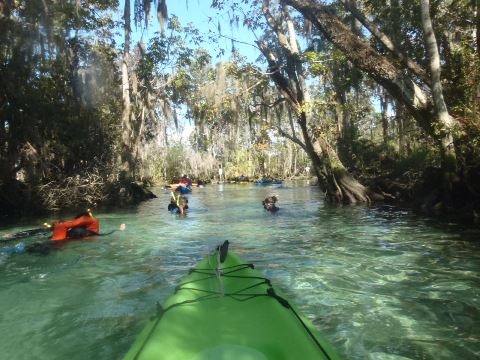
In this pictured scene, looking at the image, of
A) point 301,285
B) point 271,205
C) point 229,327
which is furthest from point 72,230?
point 271,205

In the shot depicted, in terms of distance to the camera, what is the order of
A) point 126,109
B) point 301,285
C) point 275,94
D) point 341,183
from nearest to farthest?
point 301,285 → point 341,183 → point 126,109 → point 275,94

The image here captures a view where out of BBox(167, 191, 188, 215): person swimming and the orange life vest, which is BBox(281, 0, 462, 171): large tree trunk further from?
the orange life vest

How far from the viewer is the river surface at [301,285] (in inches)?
186

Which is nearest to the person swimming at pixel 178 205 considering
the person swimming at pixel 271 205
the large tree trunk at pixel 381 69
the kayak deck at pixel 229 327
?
the person swimming at pixel 271 205

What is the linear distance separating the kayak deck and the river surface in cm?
105

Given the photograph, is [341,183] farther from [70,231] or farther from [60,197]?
[60,197]

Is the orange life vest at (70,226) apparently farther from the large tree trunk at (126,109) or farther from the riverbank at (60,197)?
the large tree trunk at (126,109)

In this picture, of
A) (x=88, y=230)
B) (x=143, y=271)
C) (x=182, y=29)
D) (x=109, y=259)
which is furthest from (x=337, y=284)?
(x=182, y=29)

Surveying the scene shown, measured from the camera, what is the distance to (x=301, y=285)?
6797 millimetres

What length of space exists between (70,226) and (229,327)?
7.98 metres

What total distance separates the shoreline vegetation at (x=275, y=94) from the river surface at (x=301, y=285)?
415 cm

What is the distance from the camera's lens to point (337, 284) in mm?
6789

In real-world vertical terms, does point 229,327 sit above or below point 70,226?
below

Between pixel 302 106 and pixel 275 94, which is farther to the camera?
pixel 275 94
